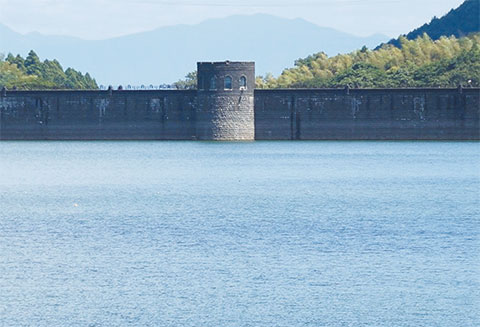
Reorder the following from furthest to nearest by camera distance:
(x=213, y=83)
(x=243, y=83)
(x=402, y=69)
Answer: (x=402, y=69), (x=243, y=83), (x=213, y=83)

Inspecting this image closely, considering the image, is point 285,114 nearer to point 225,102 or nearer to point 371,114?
point 225,102

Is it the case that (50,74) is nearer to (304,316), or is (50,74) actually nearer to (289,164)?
(289,164)

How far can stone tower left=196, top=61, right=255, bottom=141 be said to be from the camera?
286 feet

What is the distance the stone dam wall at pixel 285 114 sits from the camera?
290ft

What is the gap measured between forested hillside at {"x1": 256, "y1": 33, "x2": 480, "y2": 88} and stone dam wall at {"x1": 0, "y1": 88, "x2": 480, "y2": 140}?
723 inches

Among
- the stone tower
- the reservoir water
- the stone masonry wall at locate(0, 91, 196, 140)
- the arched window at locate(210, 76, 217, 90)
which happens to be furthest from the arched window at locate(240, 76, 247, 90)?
the reservoir water

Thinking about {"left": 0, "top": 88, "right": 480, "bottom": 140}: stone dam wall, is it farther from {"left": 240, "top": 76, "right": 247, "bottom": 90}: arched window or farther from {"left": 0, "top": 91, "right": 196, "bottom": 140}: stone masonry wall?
{"left": 240, "top": 76, "right": 247, "bottom": 90}: arched window

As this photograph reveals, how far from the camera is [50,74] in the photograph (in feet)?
574

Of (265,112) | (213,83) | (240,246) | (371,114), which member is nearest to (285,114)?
(265,112)

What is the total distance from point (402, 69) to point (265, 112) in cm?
3738

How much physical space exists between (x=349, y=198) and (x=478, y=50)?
3027 inches

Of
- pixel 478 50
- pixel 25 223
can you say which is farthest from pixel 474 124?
pixel 25 223

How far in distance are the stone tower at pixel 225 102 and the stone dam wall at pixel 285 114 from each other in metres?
0.07

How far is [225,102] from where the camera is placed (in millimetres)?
87312
